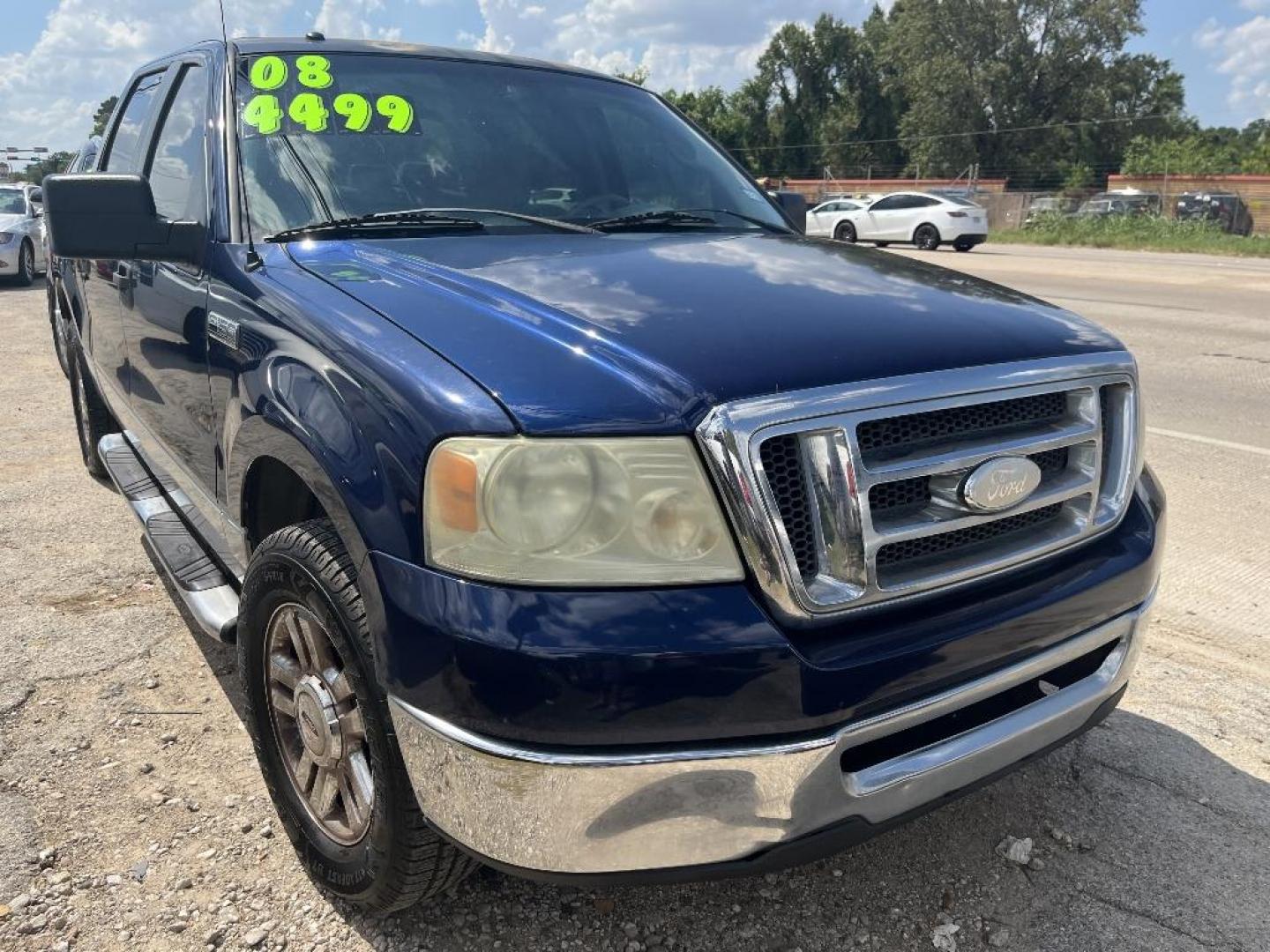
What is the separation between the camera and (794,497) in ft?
5.67

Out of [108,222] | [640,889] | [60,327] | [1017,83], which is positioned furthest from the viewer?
[1017,83]

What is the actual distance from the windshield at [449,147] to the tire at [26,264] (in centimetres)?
1454

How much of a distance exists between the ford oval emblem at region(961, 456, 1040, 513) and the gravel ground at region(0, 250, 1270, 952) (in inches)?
37.4

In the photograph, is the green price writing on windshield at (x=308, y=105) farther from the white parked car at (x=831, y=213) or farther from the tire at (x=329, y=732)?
the white parked car at (x=831, y=213)

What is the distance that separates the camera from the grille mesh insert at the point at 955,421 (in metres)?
1.82

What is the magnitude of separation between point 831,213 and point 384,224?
2564 cm

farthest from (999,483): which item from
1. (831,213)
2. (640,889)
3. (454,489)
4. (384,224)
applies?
(831,213)

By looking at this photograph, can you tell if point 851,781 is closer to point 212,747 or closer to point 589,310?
point 589,310

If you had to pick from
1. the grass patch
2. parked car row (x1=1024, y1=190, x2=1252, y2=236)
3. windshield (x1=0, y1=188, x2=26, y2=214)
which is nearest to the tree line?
parked car row (x1=1024, y1=190, x2=1252, y2=236)

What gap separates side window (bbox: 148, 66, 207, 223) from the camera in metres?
2.95

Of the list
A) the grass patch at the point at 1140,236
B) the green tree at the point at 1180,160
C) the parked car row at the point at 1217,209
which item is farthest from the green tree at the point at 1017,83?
the grass patch at the point at 1140,236

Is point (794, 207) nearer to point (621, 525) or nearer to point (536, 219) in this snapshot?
point (536, 219)

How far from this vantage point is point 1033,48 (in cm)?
5809

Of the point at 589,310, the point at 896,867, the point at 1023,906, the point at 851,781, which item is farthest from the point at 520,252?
the point at 1023,906
